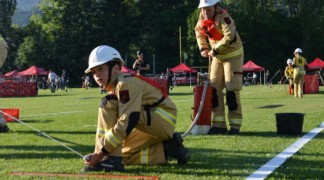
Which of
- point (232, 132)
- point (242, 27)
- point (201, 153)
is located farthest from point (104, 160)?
point (242, 27)

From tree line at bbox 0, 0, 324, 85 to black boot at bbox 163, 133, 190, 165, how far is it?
6570cm

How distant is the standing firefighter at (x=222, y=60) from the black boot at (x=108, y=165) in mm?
3295

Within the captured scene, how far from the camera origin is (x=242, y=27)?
2879 inches

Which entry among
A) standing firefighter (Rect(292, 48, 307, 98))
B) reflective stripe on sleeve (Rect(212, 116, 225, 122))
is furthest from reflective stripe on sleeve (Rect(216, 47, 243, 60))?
standing firefighter (Rect(292, 48, 307, 98))

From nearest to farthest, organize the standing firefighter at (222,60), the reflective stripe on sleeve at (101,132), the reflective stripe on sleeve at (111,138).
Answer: the reflective stripe on sleeve at (111,138)
the reflective stripe on sleeve at (101,132)
the standing firefighter at (222,60)

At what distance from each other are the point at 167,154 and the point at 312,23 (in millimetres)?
69481

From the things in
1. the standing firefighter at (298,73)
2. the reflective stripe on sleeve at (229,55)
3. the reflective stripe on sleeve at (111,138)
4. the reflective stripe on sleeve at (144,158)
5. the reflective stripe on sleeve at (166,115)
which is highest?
the reflective stripe on sleeve at (229,55)

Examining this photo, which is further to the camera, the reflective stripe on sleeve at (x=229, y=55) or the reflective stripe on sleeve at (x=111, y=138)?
the reflective stripe on sleeve at (x=229, y=55)

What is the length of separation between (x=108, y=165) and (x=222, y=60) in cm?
366

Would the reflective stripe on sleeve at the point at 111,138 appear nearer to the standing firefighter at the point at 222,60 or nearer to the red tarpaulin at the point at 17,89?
the standing firefighter at the point at 222,60

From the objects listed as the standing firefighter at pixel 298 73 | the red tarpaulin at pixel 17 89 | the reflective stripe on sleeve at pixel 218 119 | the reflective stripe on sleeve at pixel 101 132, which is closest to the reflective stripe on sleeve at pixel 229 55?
the reflective stripe on sleeve at pixel 218 119

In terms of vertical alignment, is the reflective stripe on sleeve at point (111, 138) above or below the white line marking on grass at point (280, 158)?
above

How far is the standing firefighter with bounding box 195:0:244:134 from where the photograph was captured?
316 inches

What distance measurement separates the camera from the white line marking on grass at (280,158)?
4861 mm
